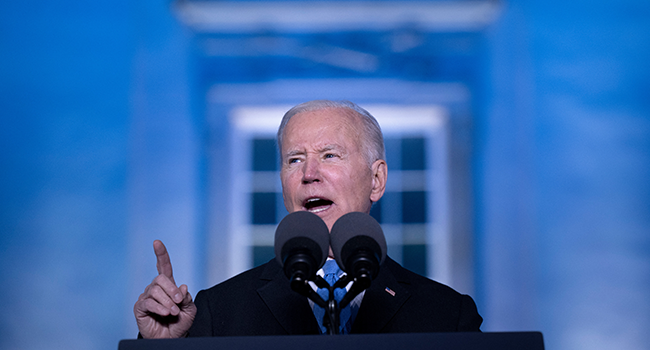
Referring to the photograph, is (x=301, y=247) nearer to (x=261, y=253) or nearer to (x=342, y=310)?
(x=342, y=310)

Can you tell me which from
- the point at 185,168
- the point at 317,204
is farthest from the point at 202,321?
the point at 185,168

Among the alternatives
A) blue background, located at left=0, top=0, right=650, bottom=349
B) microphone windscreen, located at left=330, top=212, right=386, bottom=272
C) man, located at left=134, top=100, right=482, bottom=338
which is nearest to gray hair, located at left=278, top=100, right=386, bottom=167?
man, located at left=134, top=100, right=482, bottom=338

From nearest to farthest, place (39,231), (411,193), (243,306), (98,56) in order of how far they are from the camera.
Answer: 1. (243,306)
2. (39,231)
3. (98,56)
4. (411,193)

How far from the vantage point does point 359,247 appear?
84 centimetres

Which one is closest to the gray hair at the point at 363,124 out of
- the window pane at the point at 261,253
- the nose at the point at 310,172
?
the nose at the point at 310,172

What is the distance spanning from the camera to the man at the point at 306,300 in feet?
4.54

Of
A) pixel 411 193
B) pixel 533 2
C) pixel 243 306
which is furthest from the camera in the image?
pixel 411 193

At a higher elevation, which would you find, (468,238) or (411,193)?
(411,193)

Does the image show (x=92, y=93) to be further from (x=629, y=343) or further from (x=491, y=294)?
(x=629, y=343)

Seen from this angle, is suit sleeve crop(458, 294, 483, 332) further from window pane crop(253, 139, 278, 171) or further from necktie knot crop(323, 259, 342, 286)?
window pane crop(253, 139, 278, 171)

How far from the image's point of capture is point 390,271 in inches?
60.1

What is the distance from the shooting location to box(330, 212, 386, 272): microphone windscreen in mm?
843

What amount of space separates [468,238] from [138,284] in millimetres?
2287

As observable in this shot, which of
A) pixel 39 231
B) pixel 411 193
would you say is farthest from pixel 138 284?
pixel 411 193
